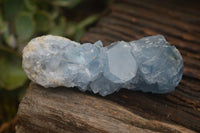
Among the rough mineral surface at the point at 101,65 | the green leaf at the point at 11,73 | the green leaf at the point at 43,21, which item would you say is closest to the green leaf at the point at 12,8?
the green leaf at the point at 43,21

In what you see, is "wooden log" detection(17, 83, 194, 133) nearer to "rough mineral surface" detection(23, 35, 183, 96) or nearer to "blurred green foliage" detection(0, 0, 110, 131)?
"rough mineral surface" detection(23, 35, 183, 96)

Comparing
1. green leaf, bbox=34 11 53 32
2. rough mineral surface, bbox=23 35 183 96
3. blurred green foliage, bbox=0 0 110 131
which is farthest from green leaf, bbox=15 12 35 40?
rough mineral surface, bbox=23 35 183 96

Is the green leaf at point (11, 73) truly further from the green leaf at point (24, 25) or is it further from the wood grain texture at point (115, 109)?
the wood grain texture at point (115, 109)

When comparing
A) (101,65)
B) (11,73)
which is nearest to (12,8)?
(11,73)

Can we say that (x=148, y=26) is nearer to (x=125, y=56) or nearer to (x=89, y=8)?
(x=125, y=56)

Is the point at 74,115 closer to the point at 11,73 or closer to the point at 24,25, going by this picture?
the point at 11,73

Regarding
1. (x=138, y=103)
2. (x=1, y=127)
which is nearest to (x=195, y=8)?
(x=138, y=103)
